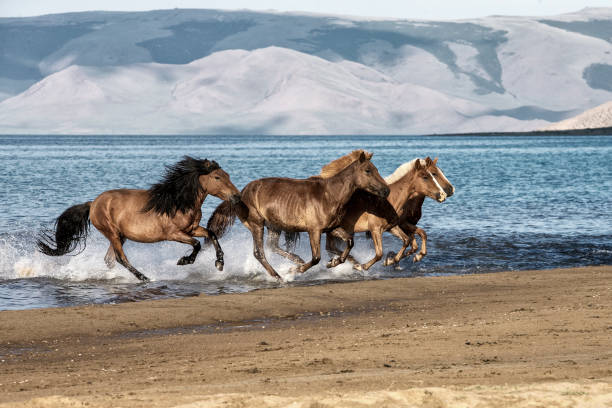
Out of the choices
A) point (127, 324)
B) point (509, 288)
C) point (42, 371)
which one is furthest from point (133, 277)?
point (42, 371)

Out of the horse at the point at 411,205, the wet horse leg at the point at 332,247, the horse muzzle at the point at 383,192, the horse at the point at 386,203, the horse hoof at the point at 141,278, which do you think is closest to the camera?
the horse muzzle at the point at 383,192

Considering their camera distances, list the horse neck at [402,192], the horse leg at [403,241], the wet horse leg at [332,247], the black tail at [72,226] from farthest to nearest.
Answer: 1. the horse leg at [403,241]
2. the black tail at [72,226]
3. the wet horse leg at [332,247]
4. the horse neck at [402,192]

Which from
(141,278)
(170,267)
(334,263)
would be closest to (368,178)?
(334,263)

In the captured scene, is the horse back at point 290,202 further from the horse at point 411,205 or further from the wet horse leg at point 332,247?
the horse at point 411,205

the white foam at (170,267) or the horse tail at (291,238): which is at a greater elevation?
the horse tail at (291,238)

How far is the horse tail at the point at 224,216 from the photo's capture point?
14.4 meters

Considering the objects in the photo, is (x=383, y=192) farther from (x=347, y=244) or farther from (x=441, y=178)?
(x=441, y=178)

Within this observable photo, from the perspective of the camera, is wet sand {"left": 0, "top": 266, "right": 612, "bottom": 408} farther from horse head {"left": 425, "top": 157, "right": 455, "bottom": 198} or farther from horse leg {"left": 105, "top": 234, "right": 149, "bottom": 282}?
horse leg {"left": 105, "top": 234, "right": 149, "bottom": 282}

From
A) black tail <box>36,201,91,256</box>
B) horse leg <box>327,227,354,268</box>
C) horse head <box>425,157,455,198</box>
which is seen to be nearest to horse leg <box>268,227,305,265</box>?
horse leg <box>327,227,354,268</box>

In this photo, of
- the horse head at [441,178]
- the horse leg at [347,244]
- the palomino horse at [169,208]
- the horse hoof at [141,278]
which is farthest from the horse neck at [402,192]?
the horse hoof at [141,278]

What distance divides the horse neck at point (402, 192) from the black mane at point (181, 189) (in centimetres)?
305

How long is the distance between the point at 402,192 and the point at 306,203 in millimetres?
1865

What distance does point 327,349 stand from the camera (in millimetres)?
8016

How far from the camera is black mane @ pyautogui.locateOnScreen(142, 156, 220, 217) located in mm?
13516
